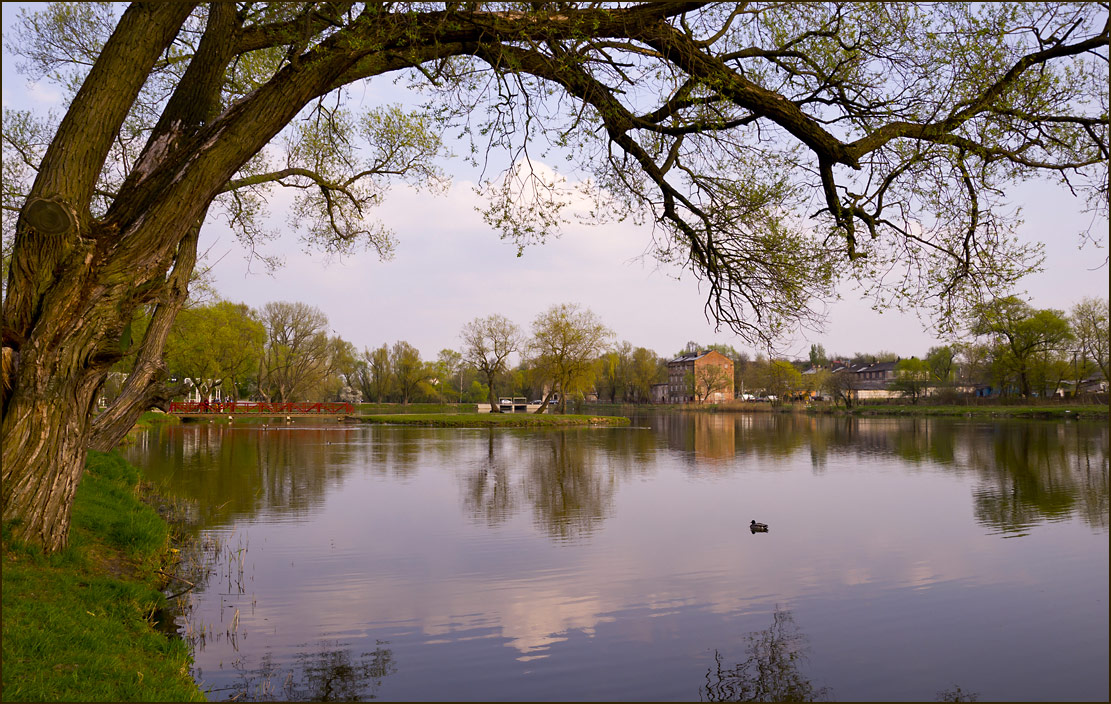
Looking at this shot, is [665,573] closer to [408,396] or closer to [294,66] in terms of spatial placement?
[294,66]

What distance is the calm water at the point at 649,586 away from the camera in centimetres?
707

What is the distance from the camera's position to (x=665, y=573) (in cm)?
1085

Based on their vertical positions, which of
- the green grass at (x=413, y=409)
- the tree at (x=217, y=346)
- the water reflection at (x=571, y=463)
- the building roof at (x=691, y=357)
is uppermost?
the building roof at (x=691, y=357)

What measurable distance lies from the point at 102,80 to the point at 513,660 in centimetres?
698

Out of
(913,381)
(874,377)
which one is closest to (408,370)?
(913,381)

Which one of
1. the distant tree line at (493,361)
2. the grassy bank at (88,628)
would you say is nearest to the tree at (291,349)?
the distant tree line at (493,361)

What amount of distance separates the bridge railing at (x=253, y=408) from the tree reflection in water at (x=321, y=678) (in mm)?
54787

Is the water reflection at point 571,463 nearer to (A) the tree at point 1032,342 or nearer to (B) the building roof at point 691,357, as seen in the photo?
(A) the tree at point 1032,342

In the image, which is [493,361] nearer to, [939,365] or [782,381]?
[782,381]

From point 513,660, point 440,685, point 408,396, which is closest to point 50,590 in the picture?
point 440,685

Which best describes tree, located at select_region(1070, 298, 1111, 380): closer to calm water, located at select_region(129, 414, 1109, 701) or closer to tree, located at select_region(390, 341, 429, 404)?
calm water, located at select_region(129, 414, 1109, 701)

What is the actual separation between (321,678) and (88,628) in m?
2.08

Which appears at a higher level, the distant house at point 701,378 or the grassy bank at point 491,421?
the distant house at point 701,378

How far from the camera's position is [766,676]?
7160mm
